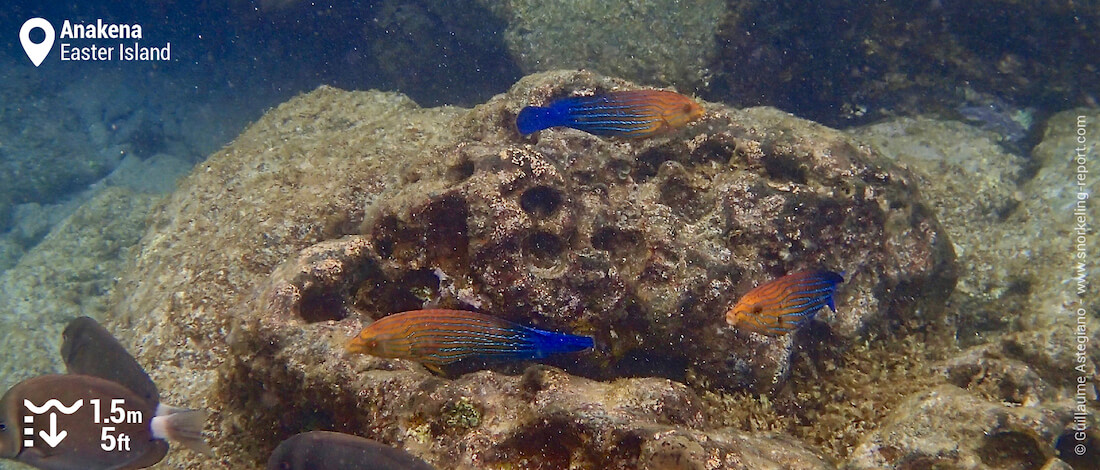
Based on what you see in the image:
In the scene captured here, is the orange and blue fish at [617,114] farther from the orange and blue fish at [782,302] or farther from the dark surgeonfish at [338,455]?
the dark surgeonfish at [338,455]

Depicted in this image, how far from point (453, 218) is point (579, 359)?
113 centimetres

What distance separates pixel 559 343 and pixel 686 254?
1.35 m

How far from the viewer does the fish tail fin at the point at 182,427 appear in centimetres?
263

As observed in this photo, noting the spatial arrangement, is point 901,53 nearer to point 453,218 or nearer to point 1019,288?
point 1019,288

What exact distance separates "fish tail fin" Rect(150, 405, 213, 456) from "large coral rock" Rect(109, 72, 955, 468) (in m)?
0.43

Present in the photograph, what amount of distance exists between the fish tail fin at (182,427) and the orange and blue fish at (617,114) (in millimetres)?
2124

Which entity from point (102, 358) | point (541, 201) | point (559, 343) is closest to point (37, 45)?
point (102, 358)

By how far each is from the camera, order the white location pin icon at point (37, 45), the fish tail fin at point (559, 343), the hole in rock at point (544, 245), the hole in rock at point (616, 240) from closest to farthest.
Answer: the fish tail fin at point (559, 343) → the hole in rock at point (544, 245) → the hole in rock at point (616, 240) → the white location pin icon at point (37, 45)

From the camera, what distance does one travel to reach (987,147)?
5.92 m

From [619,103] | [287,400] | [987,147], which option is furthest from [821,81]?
[287,400]

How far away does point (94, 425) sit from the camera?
2613mm

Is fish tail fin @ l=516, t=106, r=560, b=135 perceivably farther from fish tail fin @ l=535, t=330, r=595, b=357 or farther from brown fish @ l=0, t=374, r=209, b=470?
brown fish @ l=0, t=374, r=209, b=470

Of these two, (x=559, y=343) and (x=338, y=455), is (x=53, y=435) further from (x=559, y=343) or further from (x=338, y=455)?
(x=559, y=343)

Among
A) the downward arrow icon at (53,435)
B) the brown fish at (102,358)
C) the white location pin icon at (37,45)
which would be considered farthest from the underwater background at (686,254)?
the white location pin icon at (37,45)
